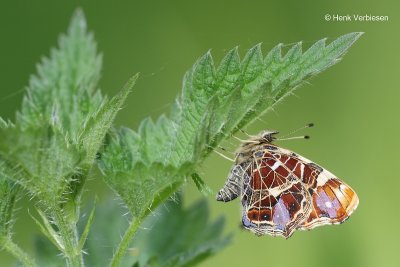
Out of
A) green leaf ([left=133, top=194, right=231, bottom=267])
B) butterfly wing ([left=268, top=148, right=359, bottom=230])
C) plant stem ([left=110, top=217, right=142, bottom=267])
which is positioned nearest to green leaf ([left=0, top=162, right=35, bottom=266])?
plant stem ([left=110, top=217, right=142, bottom=267])

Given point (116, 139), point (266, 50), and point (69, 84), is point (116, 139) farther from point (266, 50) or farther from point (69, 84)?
point (266, 50)

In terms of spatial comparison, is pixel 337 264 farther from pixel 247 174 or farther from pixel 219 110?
pixel 219 110

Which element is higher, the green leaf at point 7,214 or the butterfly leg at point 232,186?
the green leaf at point 7,214

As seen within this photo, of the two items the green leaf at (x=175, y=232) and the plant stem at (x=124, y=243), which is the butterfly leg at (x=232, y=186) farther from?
the plant stem at (x=124, y=243)

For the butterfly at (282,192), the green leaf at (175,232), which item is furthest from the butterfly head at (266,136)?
the green leaf at (175,232)

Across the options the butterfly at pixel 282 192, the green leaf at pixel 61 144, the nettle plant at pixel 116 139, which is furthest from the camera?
the butterfly at pixel 282 192

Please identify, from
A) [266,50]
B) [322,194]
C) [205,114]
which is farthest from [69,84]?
[266,50]

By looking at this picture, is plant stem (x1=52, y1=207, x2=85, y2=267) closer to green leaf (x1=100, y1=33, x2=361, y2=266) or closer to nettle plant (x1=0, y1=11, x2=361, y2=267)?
nettle plant (x1=0, y1=11, x2=361, y2=267)
